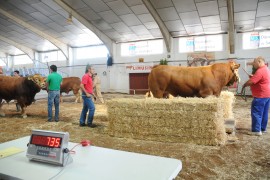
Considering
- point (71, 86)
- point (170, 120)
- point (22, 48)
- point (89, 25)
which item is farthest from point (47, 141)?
point (22, 48)

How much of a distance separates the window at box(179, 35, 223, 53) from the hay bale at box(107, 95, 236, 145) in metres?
11.8

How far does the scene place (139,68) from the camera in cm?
1773

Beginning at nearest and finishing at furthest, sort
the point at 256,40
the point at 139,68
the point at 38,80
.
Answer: the point at 38,80, the point at 256,40, the point at 139,68

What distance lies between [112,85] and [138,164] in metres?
17.5

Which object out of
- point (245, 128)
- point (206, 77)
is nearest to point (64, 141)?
point (206, 77)

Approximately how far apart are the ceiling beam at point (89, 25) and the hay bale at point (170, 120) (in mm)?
11021

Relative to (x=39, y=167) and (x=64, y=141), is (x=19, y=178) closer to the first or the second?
(x=39, y=167)

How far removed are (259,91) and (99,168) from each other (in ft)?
15.2

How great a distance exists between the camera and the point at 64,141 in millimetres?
1565

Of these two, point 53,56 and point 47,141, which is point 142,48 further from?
point 47,141

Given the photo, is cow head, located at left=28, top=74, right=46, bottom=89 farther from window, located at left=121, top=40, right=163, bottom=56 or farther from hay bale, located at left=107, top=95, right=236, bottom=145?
window, located at left=121, top=40, right=163, bottom=56

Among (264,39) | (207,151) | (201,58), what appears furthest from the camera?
(201,58)

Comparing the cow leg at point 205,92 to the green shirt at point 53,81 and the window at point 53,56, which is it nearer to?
the green shirt at point 53,81

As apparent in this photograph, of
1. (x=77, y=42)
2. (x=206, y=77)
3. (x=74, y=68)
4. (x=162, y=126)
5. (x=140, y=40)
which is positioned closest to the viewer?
(x=162, y=126)
